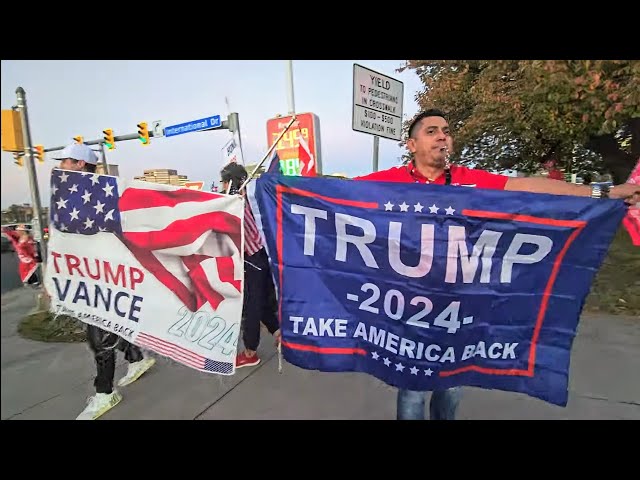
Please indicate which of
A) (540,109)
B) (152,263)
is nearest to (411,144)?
(152,263)

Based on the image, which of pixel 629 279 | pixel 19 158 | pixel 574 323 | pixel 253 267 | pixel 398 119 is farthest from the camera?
pixel 629 279

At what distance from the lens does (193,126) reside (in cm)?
1331

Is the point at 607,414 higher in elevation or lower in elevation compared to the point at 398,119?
lower

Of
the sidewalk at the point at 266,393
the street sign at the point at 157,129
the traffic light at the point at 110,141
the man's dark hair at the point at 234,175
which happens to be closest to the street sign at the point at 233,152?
the man's dark hair at the point at 234,175

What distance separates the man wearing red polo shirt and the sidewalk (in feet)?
2.52

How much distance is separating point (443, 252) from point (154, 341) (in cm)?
188

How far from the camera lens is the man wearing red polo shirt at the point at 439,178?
2.20 meters

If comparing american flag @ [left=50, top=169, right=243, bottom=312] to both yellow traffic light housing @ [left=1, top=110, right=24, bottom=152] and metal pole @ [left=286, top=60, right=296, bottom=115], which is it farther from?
metal pole @ [left=286, top=60, right=296, bottom=115]

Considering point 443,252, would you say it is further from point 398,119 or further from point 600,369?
point 398,119

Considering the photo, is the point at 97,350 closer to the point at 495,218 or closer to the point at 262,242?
the point at 262,242

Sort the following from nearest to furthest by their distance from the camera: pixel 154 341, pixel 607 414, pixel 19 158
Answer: pixel 154 341 < pixel 607 414 < pixel 19 158

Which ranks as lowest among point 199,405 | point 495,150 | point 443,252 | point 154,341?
point 199,405

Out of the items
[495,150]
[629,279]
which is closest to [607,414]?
[629,279]

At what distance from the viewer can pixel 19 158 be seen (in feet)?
11.6
